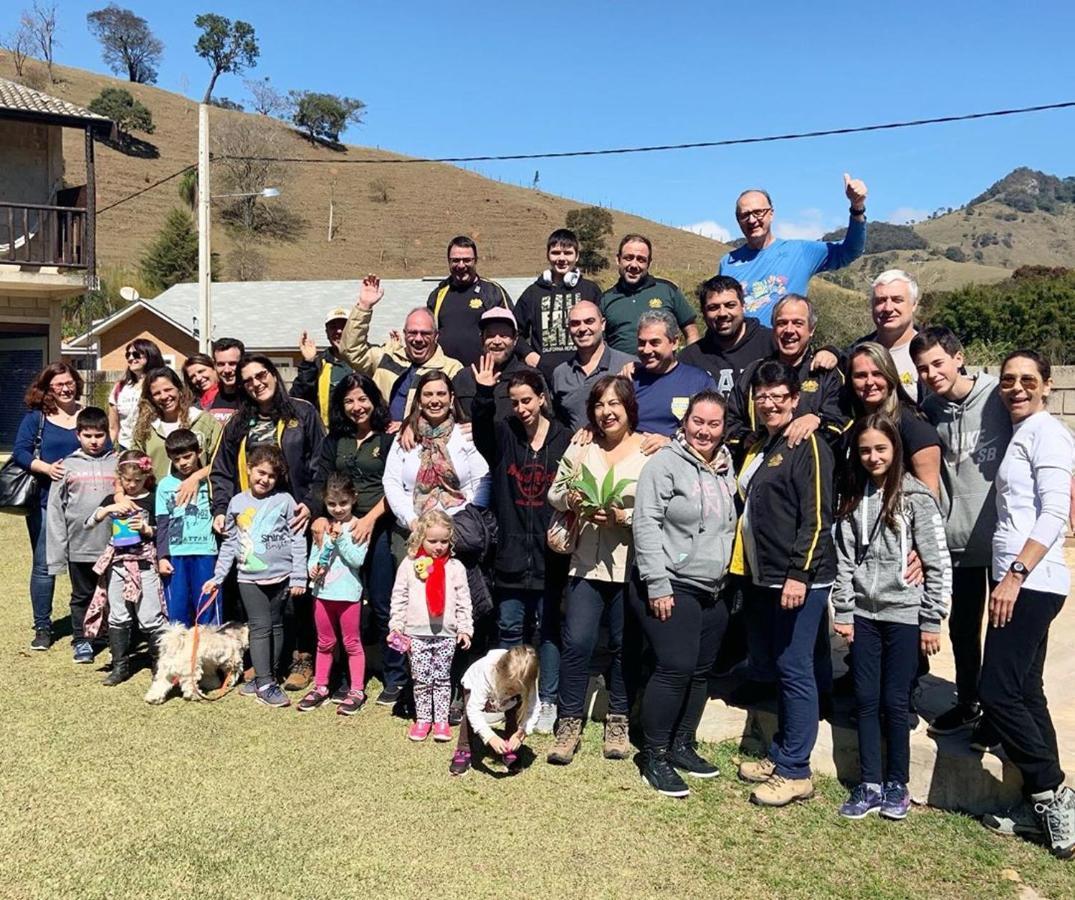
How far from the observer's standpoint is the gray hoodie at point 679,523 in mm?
3943

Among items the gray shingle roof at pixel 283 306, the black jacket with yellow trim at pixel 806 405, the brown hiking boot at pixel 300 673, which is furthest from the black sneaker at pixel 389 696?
the gray shingle roof at pixel 283 306

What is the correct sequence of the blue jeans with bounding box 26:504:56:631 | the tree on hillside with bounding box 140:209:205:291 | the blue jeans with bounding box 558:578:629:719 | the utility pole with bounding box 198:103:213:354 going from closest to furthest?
the blue jeans with bounding box 558:578:629:719
the blue jeans with bounding box 26:504:56:631
the utility pole with bounding box 198:103:213:354
the tree on hillside with bounding box 140:209:205:291

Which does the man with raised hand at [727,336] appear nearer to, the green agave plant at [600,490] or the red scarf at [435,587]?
the green agave plant at [600,490]

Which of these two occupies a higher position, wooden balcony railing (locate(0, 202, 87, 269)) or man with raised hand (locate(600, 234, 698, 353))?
wooden balcony railing (locate(0, 202, 87, 269))

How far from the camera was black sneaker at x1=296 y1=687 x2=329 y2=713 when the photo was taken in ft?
16.4

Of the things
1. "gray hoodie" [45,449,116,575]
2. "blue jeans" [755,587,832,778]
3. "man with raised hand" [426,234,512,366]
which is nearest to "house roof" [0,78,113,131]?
"gray hoodie" [45,449,116,575]

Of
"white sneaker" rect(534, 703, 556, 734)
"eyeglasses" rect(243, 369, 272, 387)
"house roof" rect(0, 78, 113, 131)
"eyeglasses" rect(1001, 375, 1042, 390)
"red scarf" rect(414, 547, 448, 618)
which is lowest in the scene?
"white sneaker" rect(534, 703, 556, 734)

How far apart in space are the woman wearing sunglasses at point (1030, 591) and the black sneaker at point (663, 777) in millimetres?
1383

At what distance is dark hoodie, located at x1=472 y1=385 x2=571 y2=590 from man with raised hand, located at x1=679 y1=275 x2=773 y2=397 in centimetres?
92

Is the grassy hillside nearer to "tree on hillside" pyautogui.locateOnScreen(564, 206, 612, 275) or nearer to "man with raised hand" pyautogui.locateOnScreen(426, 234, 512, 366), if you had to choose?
"tree on hillside" pyautogui.locateOnScreen(564, 206, 612, 275)

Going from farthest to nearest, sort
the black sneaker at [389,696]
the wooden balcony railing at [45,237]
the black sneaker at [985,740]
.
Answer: the wooden balcony railing at [45,237] → the black sneaker at [389,696] → the black sneaker at [985,740]

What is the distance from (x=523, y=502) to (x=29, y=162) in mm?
18879

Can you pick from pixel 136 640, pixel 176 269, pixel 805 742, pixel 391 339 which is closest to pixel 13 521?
pixel 136 640

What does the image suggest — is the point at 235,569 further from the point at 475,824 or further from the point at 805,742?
the point at 805,742
